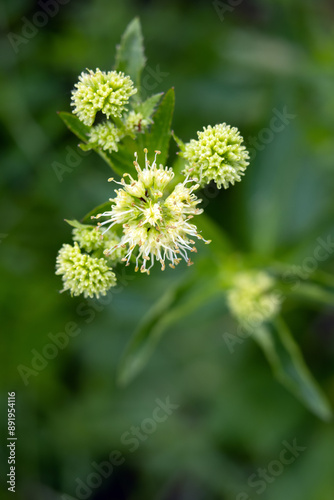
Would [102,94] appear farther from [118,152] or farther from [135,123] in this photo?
[118,152]

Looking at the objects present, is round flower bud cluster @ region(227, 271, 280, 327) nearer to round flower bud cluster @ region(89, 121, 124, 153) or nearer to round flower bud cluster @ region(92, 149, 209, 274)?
round flower bud cluster @ region(92, 149, 209, 274)

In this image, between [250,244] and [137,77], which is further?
[250,244]

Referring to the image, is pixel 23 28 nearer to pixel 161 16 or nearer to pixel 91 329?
pixel 161 16

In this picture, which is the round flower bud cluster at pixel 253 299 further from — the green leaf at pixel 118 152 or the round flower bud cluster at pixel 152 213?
the green leaf at pixel 118 152

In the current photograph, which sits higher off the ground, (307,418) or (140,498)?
(307,418)

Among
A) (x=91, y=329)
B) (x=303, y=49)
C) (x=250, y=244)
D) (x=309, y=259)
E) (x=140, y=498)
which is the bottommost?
(x=140, y=498)

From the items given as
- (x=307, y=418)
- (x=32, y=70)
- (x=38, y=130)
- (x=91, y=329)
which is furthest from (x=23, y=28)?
(x=307, y=418)
